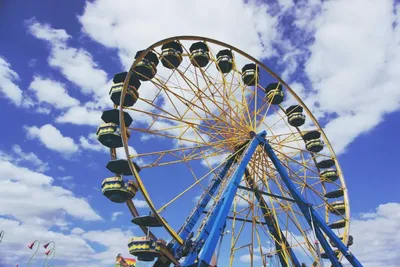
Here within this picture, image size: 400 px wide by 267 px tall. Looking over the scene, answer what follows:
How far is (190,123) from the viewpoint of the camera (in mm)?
16672

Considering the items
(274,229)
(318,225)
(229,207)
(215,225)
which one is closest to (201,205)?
(229,207)

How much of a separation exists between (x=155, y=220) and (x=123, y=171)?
3129 mm

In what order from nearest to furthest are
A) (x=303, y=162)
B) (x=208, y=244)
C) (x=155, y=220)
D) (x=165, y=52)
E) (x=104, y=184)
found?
(x=208, y=244)
(x=155, y=220)
(x=104, y=184)
(x=165, y=52)
(x=303, y=162)

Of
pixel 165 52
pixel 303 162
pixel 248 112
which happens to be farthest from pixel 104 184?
pixel 303 162

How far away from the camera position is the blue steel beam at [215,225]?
1259 centimetres

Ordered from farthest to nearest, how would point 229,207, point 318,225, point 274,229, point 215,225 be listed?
point 274,229 < point 318,225 < point 229,207 < point 215,225

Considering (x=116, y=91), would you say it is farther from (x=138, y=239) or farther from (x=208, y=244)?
(x=208, y=244)

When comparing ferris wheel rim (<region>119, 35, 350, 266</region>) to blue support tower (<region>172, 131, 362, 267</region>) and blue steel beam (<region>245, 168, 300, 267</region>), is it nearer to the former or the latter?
blue support tower (<region>172, 131, 362, 267</region>)

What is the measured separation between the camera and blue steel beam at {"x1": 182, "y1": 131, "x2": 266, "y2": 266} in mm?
12591

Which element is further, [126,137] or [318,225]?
[318,225]

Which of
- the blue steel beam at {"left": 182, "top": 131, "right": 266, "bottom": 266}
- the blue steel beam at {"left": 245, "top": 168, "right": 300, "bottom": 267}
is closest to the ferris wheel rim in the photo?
the blue steel beam at {"left": 182, "top": 131, "right": 266, "bottom": 266}

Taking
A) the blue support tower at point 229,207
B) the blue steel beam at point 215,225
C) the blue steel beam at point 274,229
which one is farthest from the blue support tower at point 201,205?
the blue steel beam at point 274,229

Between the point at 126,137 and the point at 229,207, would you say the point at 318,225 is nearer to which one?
the point at 229,207

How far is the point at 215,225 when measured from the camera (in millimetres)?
13547
